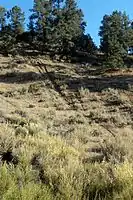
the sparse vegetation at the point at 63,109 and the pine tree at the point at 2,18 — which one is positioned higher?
the pine tree at the point at 2,18

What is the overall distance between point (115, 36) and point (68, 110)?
3966 centimetres

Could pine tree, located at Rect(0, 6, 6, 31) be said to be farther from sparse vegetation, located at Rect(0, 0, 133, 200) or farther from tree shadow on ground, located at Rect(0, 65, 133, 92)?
tree shadow on ground, located at Rect(0, 65, 133, 92)

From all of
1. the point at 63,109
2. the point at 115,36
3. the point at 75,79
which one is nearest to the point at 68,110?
the point at 63,109

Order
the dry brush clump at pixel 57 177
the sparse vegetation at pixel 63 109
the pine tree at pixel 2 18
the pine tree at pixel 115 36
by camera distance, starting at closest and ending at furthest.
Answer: the dry brush clump at pixel 57 177
the sparse vegetation at pixel 63 109
the pine tree at pixel 115 36
the pine tree at pixel 2 18

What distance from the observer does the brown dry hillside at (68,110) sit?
14.1 m

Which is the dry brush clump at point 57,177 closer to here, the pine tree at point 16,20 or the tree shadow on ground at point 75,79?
the tree shadow on ground at point 75,79

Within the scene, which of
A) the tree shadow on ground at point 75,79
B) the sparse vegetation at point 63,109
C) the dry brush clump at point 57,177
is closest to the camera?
the dry brush clump at point 57,177

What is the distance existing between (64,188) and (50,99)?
27544 mm

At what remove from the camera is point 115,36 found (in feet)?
228

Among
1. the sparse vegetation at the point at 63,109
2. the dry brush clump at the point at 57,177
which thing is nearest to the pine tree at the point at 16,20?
the sparse vegetation at the point at 63,109

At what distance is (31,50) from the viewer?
76.4 meters

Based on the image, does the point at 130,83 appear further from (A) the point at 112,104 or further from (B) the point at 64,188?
(B) the point at 64,188

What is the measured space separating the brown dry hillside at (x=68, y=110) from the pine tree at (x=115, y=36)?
3904 mm

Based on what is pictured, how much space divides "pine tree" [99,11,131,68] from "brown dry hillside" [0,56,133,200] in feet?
12.8
